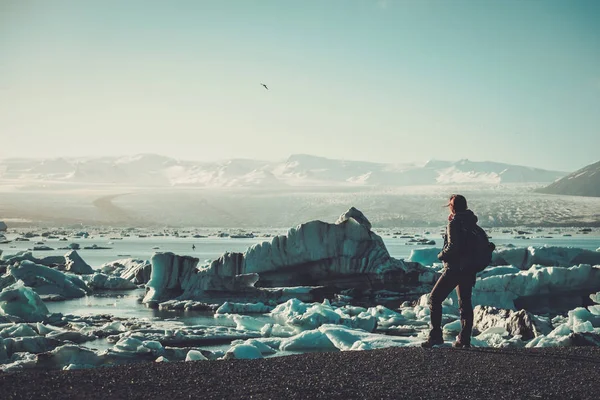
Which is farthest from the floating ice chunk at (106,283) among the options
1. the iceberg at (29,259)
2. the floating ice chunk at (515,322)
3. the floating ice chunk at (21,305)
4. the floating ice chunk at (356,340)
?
the floating ice chunk at (515,322)

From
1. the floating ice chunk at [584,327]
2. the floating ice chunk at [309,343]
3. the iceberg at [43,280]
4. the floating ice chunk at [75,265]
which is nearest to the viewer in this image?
the floating ice chunk at [309,343]

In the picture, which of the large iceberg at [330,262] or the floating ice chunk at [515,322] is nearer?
the floating ice chunk at [515,322]

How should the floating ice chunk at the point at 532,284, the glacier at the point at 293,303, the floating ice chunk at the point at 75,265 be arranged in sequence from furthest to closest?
the floating ice chunk at the point at 75,265
the floating ice chunk at the point at 532,284
the glacier at the point at 293,303

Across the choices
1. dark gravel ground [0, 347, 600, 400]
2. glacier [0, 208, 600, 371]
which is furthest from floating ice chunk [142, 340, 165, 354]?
dark gravel ground [0, 347, 600, 400]

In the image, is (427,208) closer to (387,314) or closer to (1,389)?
(387,314)

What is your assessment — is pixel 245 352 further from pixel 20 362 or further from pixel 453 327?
pixel 453 327

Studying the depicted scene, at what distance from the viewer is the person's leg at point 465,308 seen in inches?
271

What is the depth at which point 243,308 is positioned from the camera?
58.0ft

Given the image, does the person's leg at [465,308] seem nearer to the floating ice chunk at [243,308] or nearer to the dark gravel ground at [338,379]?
the dark gravel ground at [338,379]

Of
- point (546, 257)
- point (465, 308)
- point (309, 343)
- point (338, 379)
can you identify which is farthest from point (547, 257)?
point (338, 379)

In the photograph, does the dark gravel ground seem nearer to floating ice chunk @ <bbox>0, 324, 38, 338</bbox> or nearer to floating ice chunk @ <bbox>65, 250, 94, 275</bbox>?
floating ice chunk @ <bbox>0, 324, 38, 338</bbox>

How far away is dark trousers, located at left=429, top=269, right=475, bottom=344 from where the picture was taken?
6.86m

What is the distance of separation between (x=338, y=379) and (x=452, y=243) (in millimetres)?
2192

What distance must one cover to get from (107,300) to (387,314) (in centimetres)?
890
